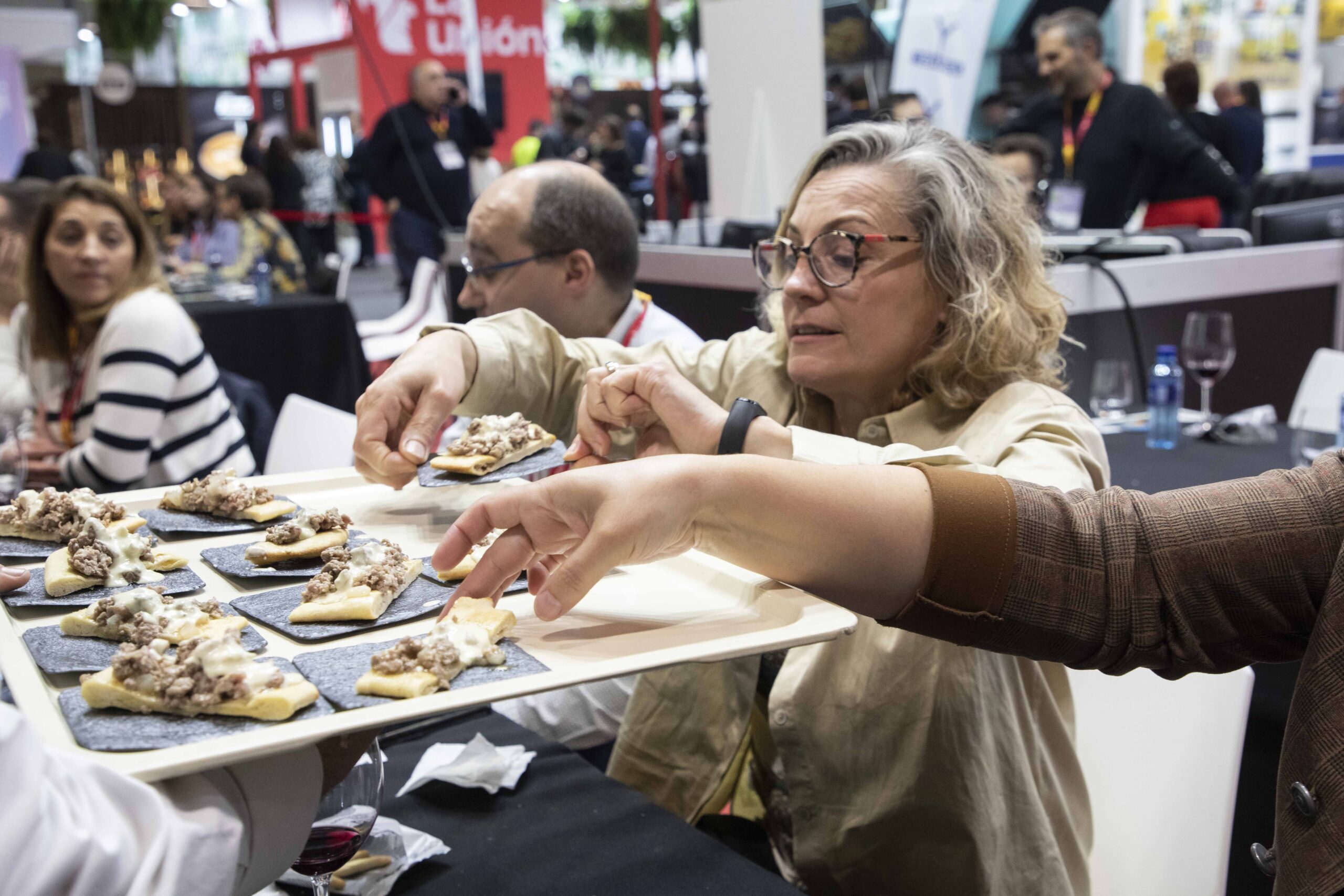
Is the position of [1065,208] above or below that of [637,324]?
above

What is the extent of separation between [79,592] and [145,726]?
369 mm

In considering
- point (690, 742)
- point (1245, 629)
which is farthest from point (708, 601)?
point (690, 742)

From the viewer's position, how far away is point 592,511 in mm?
1056

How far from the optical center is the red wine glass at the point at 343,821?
993 mm

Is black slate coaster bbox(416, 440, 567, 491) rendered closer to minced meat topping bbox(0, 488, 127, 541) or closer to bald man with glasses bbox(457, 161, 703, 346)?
minced meat topping bbox(0, 488, 127, 541)

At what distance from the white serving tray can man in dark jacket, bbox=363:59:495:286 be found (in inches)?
293

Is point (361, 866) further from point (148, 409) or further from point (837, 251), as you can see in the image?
point (148, 409)

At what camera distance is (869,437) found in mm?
1774

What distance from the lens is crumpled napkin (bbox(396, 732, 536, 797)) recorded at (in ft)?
4.35

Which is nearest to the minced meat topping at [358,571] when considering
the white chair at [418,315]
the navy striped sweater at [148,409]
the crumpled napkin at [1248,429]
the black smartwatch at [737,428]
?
the black smartwatch at [737,428]

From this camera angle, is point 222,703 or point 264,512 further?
point 264,512

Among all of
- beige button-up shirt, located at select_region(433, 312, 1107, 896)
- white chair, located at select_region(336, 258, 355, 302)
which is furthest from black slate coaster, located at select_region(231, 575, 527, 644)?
white chair, located at select_region(336, 258, 355, 302)

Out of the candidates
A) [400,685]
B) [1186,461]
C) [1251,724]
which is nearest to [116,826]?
[400,685]

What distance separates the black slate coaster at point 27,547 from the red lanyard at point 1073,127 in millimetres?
5358
